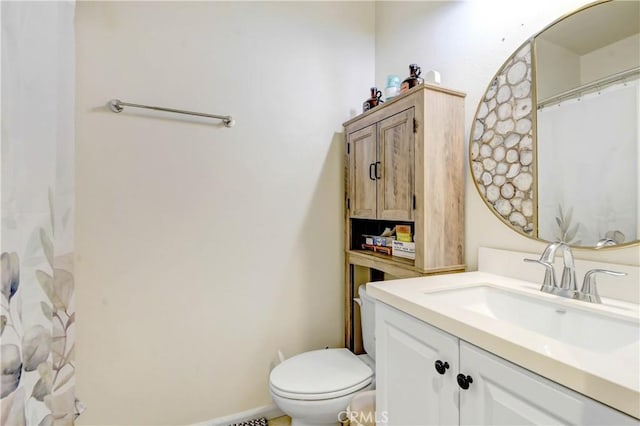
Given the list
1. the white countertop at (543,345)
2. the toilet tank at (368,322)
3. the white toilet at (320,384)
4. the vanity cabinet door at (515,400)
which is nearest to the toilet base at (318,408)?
the white toilet at (320,384)

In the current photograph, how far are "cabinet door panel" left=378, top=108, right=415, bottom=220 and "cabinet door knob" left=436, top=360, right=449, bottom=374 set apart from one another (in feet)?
2.09

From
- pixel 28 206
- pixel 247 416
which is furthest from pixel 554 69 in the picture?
pixel 247 416

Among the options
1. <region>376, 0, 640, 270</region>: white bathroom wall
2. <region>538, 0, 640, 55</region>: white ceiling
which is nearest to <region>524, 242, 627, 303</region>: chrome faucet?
<region>376, 0, 640, 270</region>: white bathroom wall

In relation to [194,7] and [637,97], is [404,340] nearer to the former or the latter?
[637,97]

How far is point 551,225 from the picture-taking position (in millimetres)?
1040

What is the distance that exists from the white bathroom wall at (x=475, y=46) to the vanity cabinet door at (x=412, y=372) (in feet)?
1.88

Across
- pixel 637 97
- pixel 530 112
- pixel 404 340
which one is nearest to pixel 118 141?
pixel 404 340

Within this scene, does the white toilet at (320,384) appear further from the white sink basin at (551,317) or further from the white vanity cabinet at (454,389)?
the white sink basin at (551,317)

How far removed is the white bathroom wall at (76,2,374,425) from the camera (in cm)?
138

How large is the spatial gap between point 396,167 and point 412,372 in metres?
0.85

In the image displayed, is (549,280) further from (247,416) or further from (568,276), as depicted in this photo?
(247,416)

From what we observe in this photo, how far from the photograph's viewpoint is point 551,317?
883 mm

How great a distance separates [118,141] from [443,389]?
5.16 ft

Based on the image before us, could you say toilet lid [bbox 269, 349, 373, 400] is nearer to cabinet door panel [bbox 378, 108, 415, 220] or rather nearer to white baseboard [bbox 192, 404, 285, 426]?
white baseboard [bbox 192, 404, 285, 426]
